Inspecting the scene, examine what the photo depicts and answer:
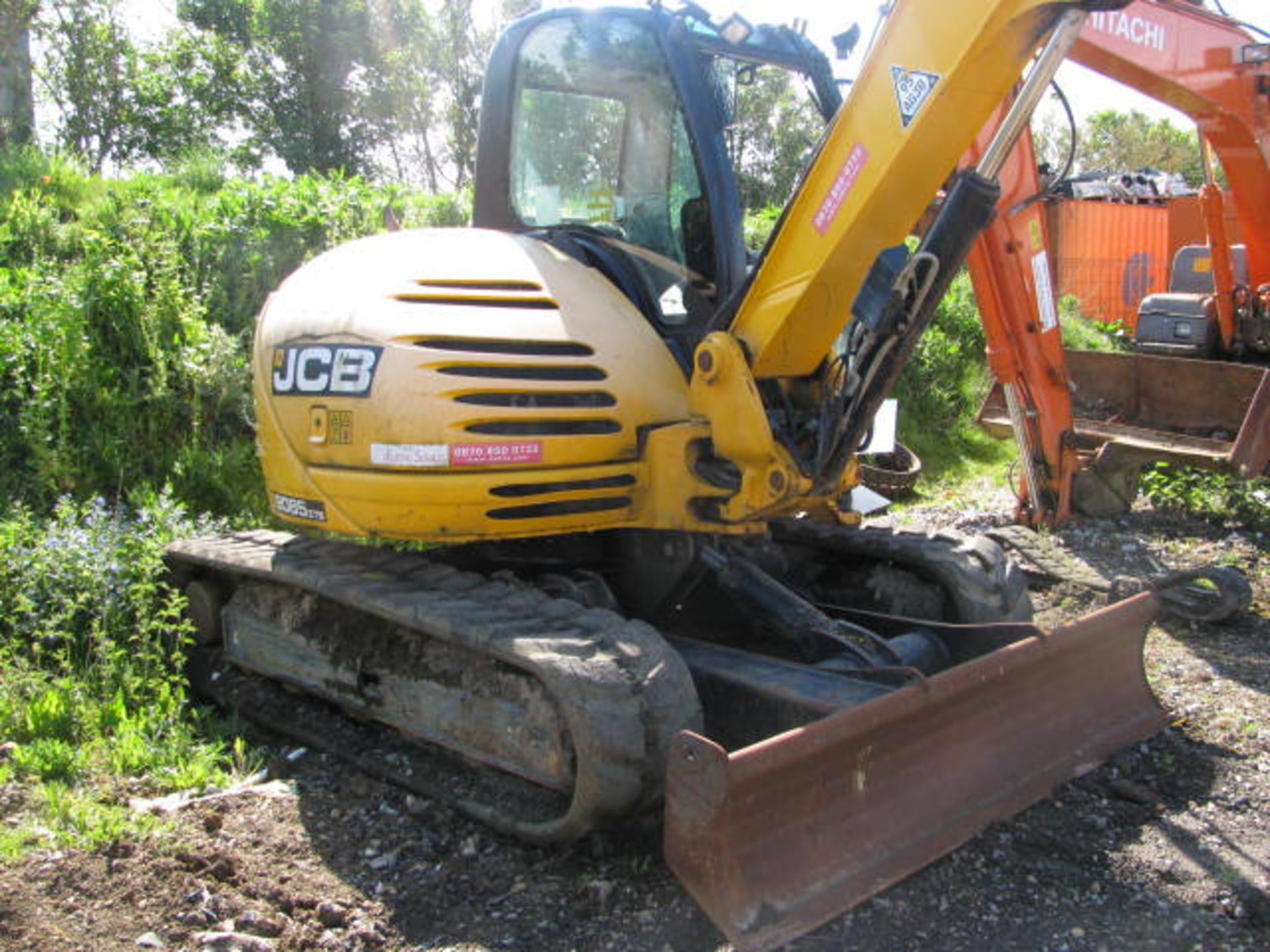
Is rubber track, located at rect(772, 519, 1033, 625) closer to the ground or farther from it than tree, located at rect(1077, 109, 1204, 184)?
closer to the ground

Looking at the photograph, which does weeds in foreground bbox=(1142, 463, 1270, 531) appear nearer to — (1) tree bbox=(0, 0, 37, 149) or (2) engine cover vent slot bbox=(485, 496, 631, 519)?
(2) engine cover vent slot bbox=(485, 496, 631, 519)

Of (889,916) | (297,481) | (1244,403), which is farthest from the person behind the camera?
(1244,403)

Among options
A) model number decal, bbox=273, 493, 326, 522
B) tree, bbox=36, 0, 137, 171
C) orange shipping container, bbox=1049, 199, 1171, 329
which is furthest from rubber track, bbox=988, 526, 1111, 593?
tree, bbox=36, 0, 137, 171

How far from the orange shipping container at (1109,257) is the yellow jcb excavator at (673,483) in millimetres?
12561

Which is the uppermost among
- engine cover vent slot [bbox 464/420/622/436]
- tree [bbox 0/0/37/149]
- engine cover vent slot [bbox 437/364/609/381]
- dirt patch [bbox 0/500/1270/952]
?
tree [bbox 0/0/37/149]

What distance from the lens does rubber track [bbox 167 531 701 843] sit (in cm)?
298

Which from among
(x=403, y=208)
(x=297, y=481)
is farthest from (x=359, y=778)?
(x=403, y=208)

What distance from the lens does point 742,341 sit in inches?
142

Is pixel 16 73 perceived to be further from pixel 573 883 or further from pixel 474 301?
pixel 573 883

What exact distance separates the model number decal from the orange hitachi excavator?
3.33 metres

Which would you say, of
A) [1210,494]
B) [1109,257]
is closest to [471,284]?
[1210,494]

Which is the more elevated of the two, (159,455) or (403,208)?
(403,208)

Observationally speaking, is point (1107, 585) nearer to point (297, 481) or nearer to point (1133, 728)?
point (1133, 728)

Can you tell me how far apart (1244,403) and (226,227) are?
21.2 ft
